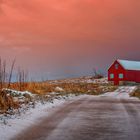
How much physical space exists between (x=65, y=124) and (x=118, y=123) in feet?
6.82

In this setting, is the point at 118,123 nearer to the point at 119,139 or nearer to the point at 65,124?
the point at 65,124

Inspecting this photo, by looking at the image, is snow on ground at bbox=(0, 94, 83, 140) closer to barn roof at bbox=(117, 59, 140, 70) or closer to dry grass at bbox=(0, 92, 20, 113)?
dry grass at bbox=(0, 92, 20, 113)

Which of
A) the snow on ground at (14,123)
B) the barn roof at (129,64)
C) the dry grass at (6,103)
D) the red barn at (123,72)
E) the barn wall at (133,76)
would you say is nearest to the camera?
the snow on ground at (14,123)

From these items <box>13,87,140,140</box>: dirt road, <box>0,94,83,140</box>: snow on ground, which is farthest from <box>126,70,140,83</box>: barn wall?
<box>13,87,140,140</box>: dirt road

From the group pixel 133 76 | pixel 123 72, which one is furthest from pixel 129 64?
pixel 123 72

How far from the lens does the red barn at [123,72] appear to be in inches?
2997

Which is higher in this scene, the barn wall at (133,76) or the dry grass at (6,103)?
the barn wall at (133,76)

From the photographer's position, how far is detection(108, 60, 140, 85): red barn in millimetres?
76125

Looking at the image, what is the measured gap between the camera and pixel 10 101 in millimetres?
16984

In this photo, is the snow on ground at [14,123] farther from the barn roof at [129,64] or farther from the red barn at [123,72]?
the barn roof at [129,64]

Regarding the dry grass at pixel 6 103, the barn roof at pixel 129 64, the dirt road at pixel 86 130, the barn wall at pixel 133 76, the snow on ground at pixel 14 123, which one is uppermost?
the barn roof at pixel 129 64

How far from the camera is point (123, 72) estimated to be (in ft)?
250

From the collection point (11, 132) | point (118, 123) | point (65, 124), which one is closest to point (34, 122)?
point (65, 124)

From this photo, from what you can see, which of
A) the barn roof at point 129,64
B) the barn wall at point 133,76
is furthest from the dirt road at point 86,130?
the barn roof at point 129,64
